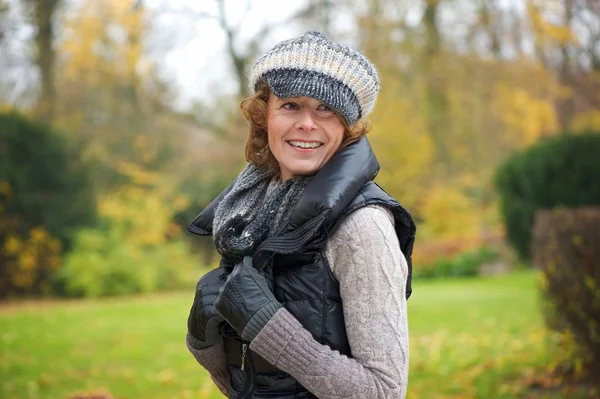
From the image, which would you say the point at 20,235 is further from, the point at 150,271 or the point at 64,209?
the point at 150,271

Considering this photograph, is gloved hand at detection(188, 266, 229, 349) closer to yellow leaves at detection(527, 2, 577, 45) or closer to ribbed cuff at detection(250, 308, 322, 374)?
ribbed cuff at detection(250, 308, 322, 374)

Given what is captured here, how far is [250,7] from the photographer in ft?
52.5

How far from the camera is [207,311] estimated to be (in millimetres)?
2154

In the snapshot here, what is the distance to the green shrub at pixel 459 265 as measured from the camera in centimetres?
1778

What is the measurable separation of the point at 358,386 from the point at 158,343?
7.07 metres

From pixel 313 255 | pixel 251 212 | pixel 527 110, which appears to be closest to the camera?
pixel 313 255

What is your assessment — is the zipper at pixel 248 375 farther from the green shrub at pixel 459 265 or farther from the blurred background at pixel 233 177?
the green shrub at pixel 459 265

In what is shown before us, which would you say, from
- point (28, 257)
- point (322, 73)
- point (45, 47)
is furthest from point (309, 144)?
point (45, 47)

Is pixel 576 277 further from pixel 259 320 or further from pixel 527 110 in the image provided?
pixel 527 110

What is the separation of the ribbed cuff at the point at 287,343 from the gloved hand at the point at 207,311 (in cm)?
28

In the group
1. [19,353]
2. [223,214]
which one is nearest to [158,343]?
[19,353]

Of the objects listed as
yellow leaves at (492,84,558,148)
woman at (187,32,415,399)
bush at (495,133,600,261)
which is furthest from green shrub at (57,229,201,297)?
woman at (187,32,415,399)

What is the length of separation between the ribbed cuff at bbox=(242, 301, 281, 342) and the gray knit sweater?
0.01 meters

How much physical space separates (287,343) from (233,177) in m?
15.8
